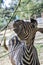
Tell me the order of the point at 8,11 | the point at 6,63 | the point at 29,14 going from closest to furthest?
the point at 8,11, the point at 29,14, the point at 6,63

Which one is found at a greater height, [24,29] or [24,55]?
[24,29]

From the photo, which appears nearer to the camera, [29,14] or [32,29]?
[32,29]

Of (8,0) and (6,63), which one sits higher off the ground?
(8,0)

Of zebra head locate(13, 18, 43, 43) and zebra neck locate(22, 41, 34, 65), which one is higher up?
zebra head locate(13, 18, 43, 43)

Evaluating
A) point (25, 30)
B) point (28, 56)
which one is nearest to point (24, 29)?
point (25, 30)

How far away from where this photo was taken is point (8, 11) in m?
0.92

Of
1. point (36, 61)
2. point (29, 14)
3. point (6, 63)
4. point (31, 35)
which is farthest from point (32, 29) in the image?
point (6, 63)

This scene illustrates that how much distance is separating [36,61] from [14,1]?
0.93 feet

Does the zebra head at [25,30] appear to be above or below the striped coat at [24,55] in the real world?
above

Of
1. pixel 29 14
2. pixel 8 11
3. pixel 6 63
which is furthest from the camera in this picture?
pixel 6 63

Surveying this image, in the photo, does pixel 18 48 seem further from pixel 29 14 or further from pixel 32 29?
pixel 29 14

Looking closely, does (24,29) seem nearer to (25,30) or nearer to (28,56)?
(25,30)

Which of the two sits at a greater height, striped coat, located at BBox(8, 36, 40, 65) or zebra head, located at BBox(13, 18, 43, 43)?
zebra head, located at BBox(13, 18, 43, 43)

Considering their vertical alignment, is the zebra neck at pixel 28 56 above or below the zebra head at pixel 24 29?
below
